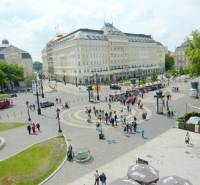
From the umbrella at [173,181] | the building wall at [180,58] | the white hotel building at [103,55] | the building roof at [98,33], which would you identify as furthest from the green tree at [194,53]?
the building wall at [180,58]

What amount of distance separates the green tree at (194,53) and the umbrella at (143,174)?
1107 inches

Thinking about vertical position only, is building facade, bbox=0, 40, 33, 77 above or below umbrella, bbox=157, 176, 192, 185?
above

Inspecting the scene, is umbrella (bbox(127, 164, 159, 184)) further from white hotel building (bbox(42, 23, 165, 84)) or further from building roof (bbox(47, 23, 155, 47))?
building roof (bbox(47, 23, 155, 47))

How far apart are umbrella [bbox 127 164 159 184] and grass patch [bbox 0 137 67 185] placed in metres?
7.29

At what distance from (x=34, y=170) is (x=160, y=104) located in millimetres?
25998

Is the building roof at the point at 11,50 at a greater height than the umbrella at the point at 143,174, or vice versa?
the building roof at the point at 11,50

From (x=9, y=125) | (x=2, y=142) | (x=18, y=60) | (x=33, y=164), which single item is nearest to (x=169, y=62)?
(x=18, y=60)

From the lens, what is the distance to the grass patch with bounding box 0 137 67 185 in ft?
65.1

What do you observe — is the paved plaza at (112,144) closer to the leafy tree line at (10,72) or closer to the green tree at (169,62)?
the leafy tree line at (10,72)

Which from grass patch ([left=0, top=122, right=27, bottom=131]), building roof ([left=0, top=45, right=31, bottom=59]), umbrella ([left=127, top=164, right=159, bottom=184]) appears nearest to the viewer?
umbrella ([left=127, top=164, right=159, bottom=184])

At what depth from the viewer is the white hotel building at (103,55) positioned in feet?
317

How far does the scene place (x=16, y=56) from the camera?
12181cm

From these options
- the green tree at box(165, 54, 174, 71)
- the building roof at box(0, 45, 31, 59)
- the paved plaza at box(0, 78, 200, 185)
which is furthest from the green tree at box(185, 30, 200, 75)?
the green tree at box(165, 54, 174, 71)

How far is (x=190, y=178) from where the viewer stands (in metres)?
18.7
